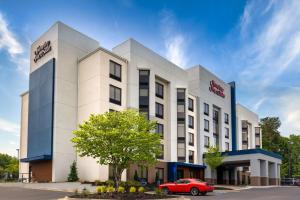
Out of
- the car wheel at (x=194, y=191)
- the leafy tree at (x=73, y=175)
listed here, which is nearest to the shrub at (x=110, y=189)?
the car wheel at (x=194, y=191)

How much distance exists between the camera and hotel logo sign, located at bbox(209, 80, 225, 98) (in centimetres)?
6750

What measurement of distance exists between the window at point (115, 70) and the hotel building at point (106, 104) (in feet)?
0.41

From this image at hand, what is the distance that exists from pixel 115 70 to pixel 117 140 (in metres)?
21.3

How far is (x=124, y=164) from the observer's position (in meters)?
26.6

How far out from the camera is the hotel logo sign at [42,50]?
46562 millimetres

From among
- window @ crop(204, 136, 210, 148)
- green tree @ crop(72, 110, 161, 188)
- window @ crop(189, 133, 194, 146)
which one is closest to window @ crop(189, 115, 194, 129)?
window @ crop(189, 133, 194, 146)

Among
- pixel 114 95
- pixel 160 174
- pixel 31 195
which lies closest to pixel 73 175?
pixel 114 95

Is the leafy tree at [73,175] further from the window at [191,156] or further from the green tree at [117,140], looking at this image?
the window at [191,156]

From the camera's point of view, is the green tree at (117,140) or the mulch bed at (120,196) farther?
the green tree at (117,140)

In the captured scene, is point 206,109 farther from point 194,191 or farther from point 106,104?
point 194,191

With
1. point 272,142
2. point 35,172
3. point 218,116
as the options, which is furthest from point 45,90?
point 272,142

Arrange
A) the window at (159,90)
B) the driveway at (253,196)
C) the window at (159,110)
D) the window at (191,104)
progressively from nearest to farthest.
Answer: the driveway at (253,196) < the window at (159,110) < the window at (159,90) < the window at (191,104)

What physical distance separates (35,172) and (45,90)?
1055cm

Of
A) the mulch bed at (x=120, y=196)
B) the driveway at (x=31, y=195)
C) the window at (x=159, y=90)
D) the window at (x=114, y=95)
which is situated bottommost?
the driveway at (x=31, y=195)
